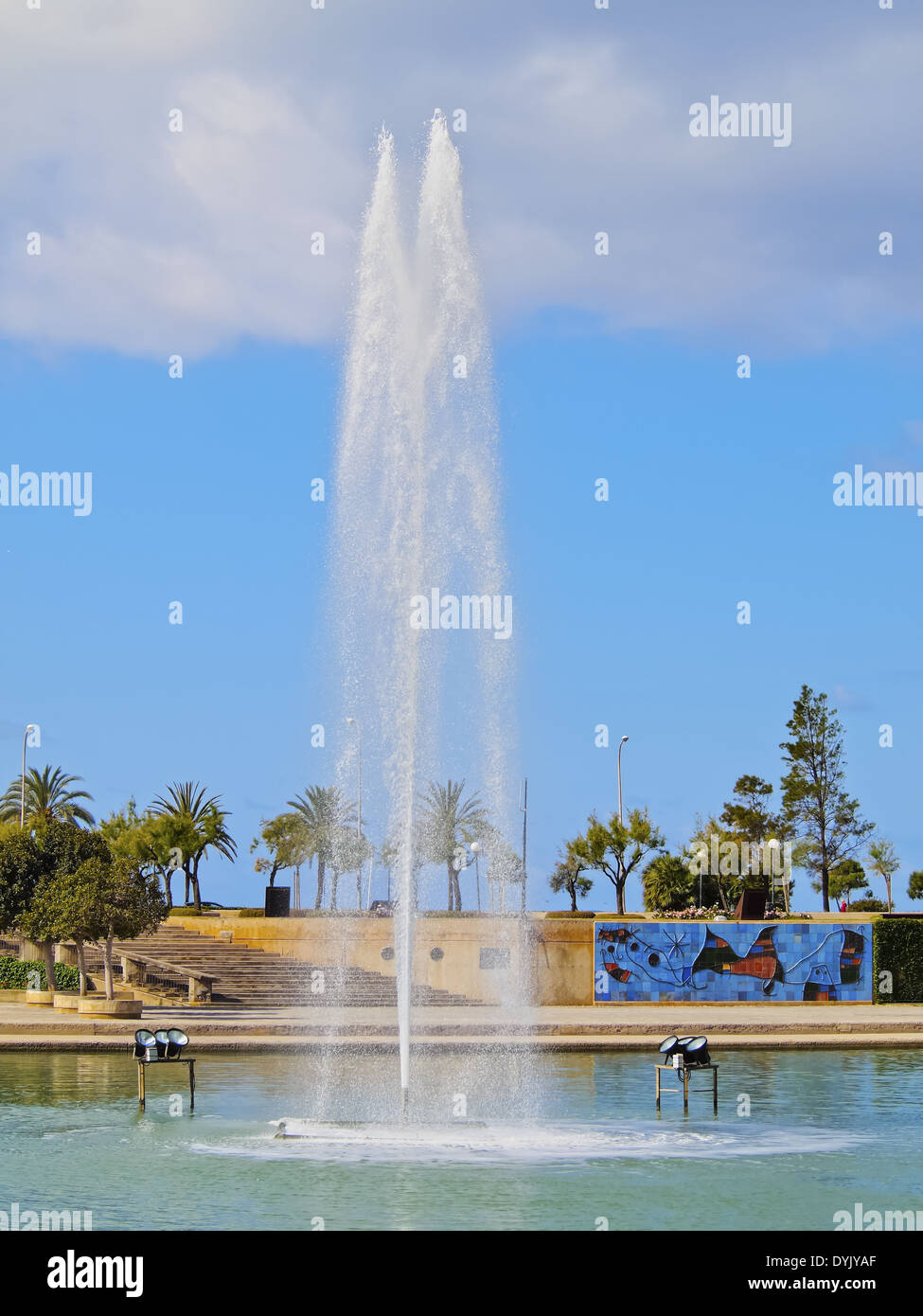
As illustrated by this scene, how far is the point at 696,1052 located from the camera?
62.1 feet

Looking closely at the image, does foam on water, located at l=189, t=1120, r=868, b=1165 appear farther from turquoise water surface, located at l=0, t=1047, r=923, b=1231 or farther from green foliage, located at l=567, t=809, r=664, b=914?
green foliage, located at l=567, t=809, r=664, b=914

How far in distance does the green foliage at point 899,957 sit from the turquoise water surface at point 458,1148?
14.0m

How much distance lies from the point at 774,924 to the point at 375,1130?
23.1 meters

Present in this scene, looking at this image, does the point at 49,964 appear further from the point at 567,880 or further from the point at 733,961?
the point at 567,880

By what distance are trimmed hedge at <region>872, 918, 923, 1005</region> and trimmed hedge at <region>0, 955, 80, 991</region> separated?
63.1ft

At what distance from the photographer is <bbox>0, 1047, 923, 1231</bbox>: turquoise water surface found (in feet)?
43.7

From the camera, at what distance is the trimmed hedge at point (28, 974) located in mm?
34969

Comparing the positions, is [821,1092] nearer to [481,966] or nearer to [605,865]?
[481,966]

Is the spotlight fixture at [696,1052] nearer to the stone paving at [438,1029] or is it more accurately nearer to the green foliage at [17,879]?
the stone paving at [438,1029]

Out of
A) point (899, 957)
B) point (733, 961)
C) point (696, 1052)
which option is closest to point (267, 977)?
point (733, 961)

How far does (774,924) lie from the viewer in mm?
38344

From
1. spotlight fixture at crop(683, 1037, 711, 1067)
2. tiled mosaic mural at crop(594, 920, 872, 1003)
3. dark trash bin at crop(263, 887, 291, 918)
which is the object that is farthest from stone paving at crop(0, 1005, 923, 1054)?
dark trash bin at crop(263, 887, 291, 918)

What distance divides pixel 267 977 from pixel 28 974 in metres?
5.63

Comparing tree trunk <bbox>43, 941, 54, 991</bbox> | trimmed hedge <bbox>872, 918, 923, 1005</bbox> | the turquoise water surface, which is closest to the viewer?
the turquoise water surface
